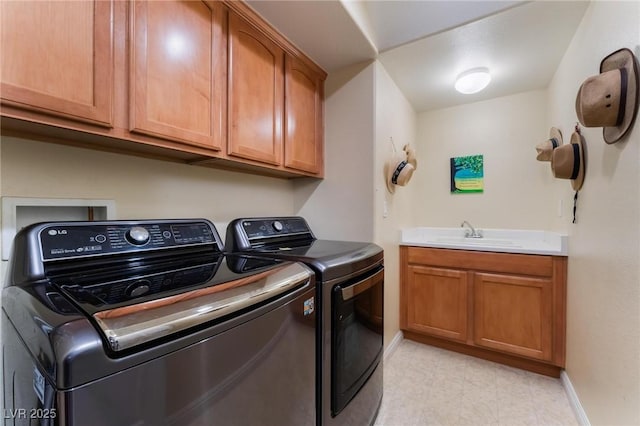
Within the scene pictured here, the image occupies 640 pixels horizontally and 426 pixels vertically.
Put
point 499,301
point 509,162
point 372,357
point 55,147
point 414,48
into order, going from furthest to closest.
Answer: point 509,162, point 499,301, point 414,48, point 372,357, point 55,147

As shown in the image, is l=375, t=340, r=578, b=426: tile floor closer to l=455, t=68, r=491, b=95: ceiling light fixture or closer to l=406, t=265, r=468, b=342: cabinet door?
l=406, t=265, r=468, b=342: cabinet door

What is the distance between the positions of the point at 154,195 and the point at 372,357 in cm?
139

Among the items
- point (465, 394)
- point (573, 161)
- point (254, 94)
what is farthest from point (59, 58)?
point (465, 394)

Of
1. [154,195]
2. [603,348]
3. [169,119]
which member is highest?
[169,119]

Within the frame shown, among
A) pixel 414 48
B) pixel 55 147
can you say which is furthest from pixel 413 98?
pixel 55 147

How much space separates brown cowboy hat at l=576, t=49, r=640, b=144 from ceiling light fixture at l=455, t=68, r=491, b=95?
0.96 m

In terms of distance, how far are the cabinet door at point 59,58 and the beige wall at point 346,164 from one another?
1363 millimetres

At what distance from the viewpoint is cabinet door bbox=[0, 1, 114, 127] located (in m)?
0.72

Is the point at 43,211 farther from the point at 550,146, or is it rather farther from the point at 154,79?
the point at 550,146

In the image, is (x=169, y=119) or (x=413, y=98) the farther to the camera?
(x=413, y=98)

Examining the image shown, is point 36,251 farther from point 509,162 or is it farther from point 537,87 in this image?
point 537,87

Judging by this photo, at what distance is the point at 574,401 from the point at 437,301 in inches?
36.0

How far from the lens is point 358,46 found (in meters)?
1.71

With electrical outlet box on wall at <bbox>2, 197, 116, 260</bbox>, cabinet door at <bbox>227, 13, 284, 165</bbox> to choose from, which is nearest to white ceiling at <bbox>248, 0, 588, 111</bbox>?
cabinet door at <bbox>227, 13, 284, 165</bbox>
